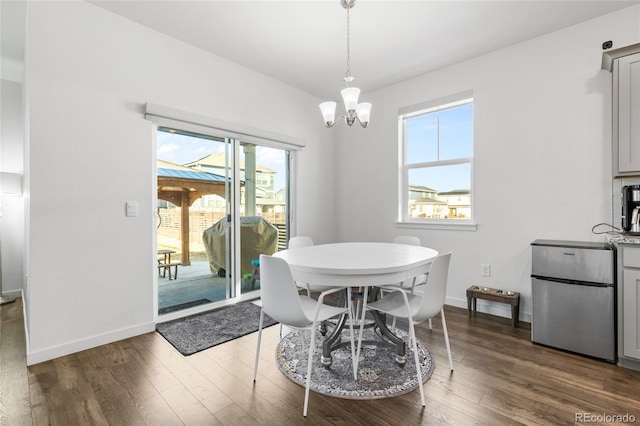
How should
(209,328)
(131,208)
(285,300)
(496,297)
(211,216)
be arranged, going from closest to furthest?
(285,300) < (131,208) < (209,328) < (496,297) < (211,216)

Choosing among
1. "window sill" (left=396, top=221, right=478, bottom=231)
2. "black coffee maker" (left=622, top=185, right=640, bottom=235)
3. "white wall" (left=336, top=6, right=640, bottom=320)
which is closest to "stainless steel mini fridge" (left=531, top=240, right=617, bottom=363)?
"black coffee maker" (left=622, top=185, right=640, bottom=235)

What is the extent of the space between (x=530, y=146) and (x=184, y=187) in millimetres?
3498

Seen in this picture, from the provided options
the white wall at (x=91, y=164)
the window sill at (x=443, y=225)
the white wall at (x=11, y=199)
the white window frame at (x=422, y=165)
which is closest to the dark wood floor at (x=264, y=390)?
the white wall at (x=91, y=164)

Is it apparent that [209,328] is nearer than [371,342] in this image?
No

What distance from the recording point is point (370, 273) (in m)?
1.70

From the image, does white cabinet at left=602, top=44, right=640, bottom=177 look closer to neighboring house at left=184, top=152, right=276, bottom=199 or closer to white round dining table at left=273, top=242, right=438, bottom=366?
white round dining table at left=273, top=242, right=438, bottom=366

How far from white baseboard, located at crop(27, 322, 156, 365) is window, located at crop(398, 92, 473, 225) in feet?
10.2

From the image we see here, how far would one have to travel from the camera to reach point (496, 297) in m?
2.87

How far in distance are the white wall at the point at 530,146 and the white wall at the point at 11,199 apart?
4903mm

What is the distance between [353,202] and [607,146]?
2741 millimetres

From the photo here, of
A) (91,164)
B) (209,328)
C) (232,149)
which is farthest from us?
(232,149)

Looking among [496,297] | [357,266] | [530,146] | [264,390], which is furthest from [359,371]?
[530,146]

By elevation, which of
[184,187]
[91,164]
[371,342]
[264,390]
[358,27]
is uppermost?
[358,27]

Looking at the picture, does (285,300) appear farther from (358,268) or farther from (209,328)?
(209,328)
